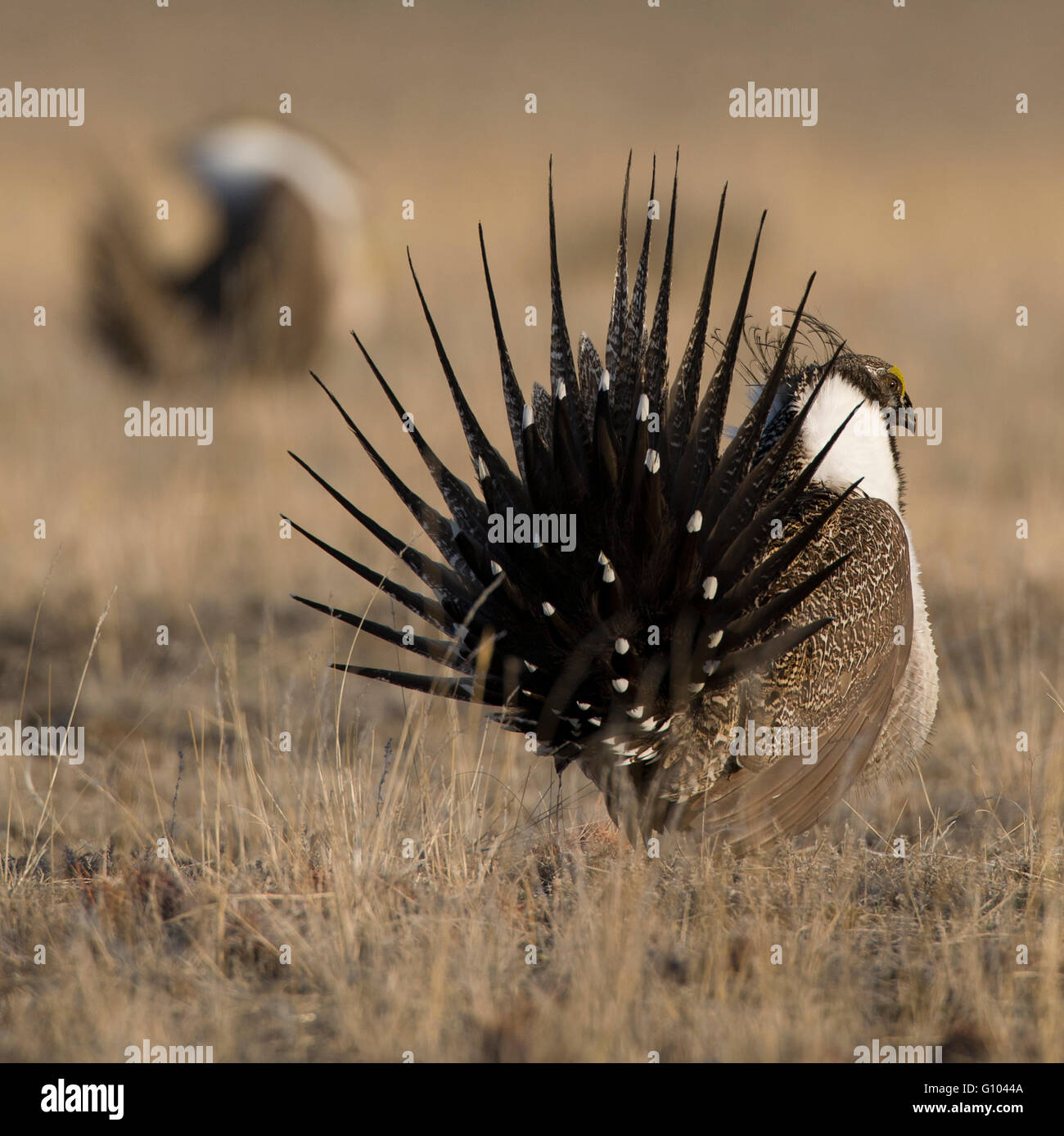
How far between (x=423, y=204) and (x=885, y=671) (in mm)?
16584

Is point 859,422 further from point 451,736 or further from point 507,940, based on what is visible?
point 507,940

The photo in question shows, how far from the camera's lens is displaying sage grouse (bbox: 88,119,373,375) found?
12453mm

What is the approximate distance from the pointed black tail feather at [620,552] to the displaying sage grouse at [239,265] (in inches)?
352

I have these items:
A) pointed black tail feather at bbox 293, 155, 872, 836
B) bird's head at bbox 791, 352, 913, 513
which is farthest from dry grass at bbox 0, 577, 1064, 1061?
bird's head at bbox 791, 352, 913, 513

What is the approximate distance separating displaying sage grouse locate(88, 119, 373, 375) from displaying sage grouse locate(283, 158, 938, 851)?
29.3ft

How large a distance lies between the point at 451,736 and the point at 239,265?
10.1m

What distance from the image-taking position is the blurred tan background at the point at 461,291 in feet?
23.7

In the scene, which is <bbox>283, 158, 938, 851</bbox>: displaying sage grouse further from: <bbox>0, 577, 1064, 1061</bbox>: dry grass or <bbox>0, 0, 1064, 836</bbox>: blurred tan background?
<bbox>0, 0, 1064, 836</bbox>: blurred tan background

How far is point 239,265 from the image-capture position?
510 inches

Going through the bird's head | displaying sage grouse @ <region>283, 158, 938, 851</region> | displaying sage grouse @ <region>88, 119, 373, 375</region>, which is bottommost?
displaying sage grouse @ <region>283, 158, 938, 851</region>

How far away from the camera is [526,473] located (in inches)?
130

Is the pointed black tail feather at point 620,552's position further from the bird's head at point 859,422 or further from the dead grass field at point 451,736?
the bird's head at point 859,422

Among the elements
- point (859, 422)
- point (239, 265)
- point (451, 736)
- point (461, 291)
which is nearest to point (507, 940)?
point (451, 736)

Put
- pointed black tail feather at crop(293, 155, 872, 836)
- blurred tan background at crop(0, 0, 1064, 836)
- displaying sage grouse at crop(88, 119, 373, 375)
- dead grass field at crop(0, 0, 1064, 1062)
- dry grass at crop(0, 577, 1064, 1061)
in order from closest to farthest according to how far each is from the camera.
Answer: dry grass at crop(0, 577, 1064, 1061), dead grass field at crop(0, 0, 1064, 1062), pointed black tail feather at crop(293, 155, 872, 836), blurred tan background at crop(0, 0, 1064, 836), displaying sage grouse at crop(88, 119, 373, 375)
